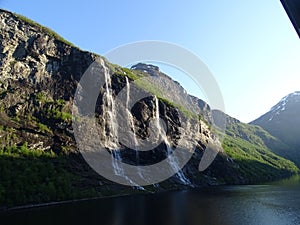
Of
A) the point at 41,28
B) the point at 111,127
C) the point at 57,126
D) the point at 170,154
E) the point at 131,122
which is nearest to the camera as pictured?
the point at 57,126

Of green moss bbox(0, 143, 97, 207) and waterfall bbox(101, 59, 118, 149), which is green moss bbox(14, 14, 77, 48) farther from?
green moss bbox(0, 143, 97, 207)

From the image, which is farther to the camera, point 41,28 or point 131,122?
point 41,28

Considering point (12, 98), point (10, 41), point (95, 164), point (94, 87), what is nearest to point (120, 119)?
point (94, 87)

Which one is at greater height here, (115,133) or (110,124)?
(110,124)

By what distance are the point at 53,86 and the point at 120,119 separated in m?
31.4

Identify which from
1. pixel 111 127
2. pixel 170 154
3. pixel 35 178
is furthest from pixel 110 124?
pixel 35 178

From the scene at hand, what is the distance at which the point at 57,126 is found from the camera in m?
117

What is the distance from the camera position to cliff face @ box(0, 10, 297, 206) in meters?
93.4

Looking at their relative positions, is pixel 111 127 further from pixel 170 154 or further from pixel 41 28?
pixel 41 28

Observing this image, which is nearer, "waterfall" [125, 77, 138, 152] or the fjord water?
the fjord water

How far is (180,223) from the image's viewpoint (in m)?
55.5

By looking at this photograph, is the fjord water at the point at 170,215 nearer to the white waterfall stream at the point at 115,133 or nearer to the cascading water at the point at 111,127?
the cascading water at the point at 111,127

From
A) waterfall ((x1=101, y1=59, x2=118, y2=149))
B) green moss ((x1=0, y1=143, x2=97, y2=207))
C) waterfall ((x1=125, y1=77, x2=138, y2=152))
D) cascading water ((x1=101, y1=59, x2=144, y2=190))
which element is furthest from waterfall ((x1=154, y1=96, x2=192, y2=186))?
green moss ((x1=0, y1=143, x2=97, y2=207))

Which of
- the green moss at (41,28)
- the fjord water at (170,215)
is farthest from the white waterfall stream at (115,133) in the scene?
the fjord water at (170,215)
